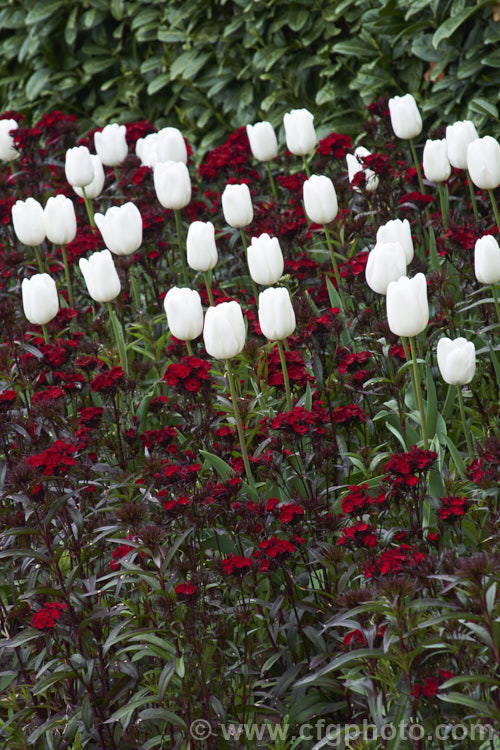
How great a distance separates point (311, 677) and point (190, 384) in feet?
3.56

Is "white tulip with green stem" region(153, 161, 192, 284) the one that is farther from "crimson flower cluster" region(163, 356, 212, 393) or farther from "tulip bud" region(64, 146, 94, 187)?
"crimson flower cluster" region(163, 356, 212, 393)

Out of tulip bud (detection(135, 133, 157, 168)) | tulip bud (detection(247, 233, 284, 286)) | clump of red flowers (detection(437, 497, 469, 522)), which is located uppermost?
clump of red flowers (detection(437, 497, 469, 522))

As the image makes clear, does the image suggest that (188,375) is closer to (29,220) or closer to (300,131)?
(29,220)

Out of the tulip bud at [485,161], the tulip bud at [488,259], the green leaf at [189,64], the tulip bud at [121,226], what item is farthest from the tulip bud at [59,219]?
the green leaf at [189,64]

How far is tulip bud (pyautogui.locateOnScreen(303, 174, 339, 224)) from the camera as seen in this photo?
12.8ft

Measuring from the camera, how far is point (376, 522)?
2.89 metres

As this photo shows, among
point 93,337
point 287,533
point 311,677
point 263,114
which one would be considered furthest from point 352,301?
point 263,114

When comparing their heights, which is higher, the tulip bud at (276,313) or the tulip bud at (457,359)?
the tulip bud at (276,313)

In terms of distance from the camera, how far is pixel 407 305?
9.25 ft

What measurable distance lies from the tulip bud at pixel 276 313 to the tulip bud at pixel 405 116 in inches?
70.7

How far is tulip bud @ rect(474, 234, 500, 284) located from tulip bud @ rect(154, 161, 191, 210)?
Result: 63.8 inches

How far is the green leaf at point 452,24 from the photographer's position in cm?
501

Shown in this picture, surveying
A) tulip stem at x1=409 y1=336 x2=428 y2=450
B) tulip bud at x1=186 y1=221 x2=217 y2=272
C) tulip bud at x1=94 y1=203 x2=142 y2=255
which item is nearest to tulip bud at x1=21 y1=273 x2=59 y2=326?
tulip bud at x1=94 y1=203 x2=142 y2=255

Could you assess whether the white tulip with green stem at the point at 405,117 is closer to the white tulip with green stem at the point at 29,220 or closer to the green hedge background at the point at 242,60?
the green hedge background at the point at 242,60
